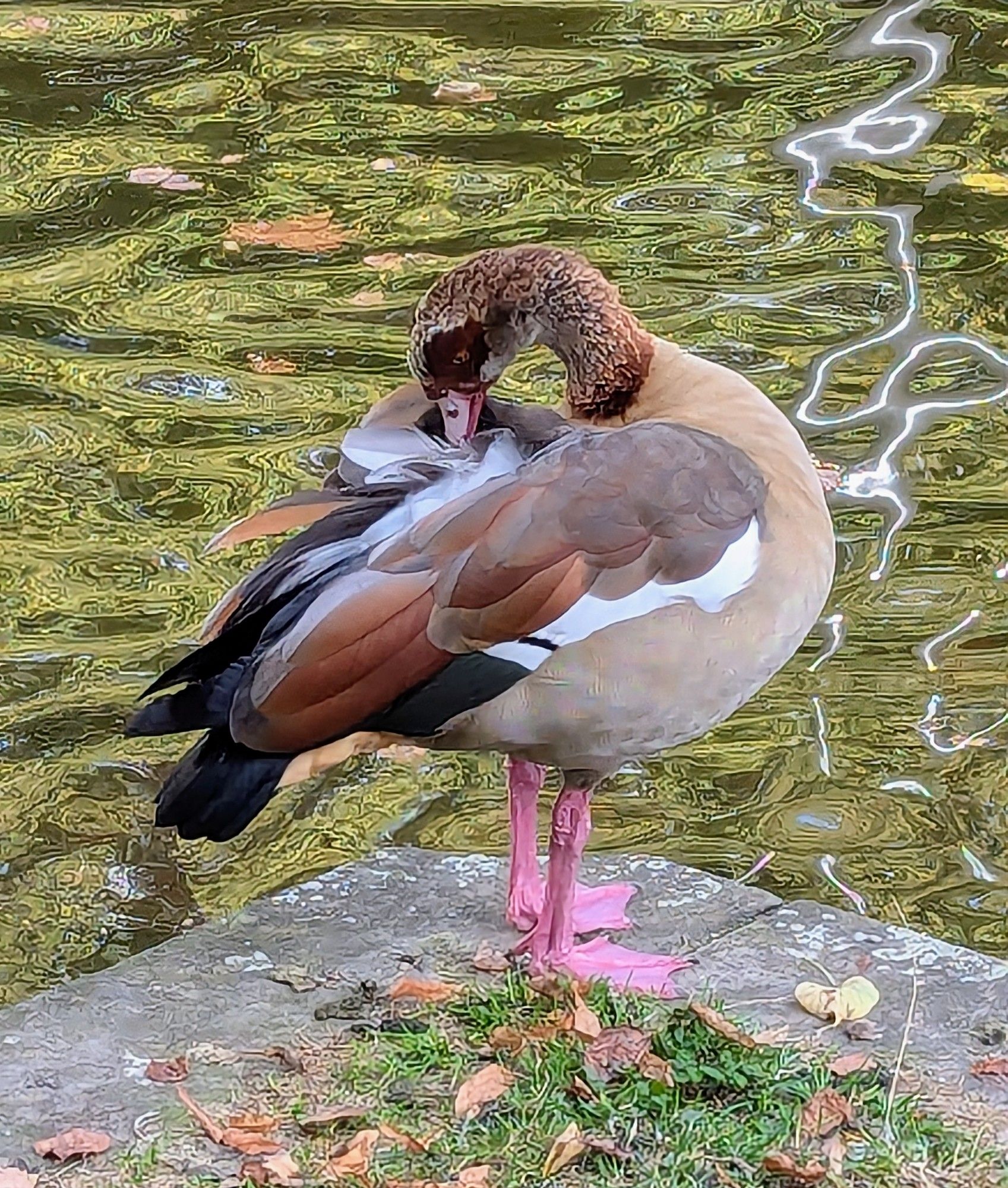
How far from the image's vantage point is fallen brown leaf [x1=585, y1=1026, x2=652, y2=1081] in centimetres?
304

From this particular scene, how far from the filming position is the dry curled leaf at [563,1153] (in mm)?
2816

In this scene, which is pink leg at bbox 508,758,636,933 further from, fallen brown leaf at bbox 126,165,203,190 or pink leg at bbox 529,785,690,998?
fallen brown leaf at bbox 126,165,203,190

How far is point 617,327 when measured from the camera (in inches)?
140

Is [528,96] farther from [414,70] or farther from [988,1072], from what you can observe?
[988,1072]

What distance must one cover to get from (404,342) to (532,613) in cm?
378

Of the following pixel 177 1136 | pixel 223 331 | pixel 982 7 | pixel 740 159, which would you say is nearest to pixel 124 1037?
pixel 177 1136

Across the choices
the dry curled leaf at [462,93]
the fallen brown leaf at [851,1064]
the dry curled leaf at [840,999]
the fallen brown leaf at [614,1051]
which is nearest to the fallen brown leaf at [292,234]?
the dry curled leaf at [462,93]

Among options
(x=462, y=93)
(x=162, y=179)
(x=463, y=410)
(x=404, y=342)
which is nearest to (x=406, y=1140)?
(x=463, y=410)

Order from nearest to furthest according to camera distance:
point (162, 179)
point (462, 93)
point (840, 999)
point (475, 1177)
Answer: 1. point (475, 1177)
2. point (840, 999)
3. point (162, 179)
4. point (462, 93)

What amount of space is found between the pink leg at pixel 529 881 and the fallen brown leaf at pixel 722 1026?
39 cm

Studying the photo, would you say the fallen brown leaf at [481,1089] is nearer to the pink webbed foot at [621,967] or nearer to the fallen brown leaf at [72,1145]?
the pink webbed foot at [621,967]

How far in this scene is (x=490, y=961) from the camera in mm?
3453

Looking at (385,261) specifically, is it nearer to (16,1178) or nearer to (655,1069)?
(655,1069)

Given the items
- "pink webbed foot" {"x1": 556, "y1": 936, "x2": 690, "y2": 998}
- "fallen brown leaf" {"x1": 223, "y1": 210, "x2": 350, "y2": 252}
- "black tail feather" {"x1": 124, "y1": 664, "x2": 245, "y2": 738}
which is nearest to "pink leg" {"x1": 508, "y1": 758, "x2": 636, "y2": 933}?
"pink webbed foot" {"x1": 556, "y1": 936, "x2": 690, "y2": 998}
